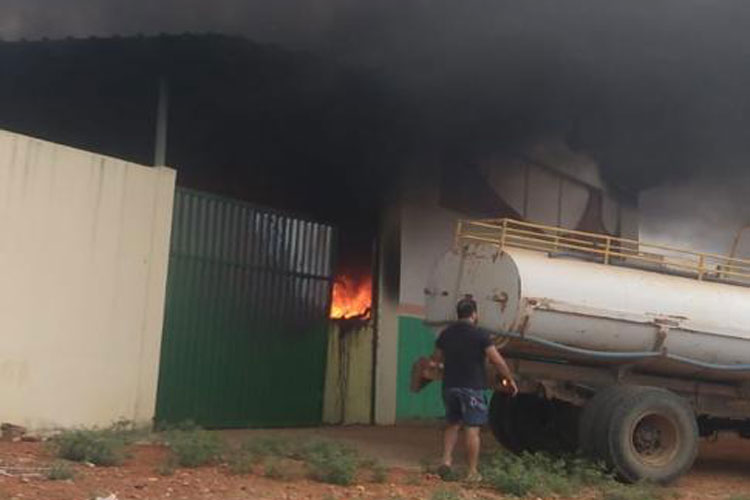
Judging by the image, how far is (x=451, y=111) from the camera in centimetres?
1354

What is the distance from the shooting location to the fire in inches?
563

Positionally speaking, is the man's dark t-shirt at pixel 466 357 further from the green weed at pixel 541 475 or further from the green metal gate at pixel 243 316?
the green metal gate at pixel 243 316

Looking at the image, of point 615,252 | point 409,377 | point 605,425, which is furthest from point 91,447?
point 409,377

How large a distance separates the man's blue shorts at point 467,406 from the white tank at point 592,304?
1.09m

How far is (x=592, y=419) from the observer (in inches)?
357

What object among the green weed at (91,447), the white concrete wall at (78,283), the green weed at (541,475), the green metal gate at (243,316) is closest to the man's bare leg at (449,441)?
the green weed at (541,475)

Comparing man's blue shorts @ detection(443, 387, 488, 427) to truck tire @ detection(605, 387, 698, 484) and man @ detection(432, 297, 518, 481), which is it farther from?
truck tire @ detection(605, 387, 698, 484)

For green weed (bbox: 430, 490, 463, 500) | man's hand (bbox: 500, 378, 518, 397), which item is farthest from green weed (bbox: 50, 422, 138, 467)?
man's hand (bbox: 500, 378, 518, 397)

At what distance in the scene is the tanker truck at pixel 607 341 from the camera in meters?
9.12

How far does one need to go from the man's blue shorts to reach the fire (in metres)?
5.92

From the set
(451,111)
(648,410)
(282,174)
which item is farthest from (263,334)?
(648,410)

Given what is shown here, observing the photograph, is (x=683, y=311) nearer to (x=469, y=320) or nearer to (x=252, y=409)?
(x=469, y=320)

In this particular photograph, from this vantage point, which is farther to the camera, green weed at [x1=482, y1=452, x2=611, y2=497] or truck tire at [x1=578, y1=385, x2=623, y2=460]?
truck tire at [x1=578, y1=385, x2=623, y2=460]

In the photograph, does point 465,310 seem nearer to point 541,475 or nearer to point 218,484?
point 541,475
